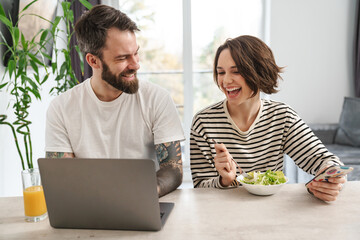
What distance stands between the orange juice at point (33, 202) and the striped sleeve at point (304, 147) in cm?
107

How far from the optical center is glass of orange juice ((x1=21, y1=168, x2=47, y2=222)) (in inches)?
41.2

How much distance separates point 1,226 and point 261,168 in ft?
3.54

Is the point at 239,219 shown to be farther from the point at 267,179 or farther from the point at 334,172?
the point at 334,172

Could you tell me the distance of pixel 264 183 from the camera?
3.95ft

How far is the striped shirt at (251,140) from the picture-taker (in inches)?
60.2

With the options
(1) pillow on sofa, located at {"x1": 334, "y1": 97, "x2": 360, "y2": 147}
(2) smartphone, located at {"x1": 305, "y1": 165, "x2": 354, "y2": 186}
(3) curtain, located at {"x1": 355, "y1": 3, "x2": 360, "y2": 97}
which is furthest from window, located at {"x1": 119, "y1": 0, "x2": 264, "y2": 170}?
(2) smartphone, located at {"x1": 305, "y1": 165, "x2": 354, "y2": 186}

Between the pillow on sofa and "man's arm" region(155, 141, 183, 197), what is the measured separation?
2.50 metres

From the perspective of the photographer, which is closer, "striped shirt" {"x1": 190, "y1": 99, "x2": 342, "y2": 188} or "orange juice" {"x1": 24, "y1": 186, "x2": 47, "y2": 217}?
"orange juice" {"x1": 24, "y1": 186, "x2": 47, "y2": 217}

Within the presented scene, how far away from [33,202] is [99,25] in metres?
0.80

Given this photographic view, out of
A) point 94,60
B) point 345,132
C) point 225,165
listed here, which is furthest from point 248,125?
point 345,132

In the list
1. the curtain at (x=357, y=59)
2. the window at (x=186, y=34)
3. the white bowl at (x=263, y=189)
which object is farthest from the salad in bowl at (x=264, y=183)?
the curtain at (x=357, y=59)

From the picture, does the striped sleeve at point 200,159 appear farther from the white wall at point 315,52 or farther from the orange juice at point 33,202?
the white wall at point 315,52

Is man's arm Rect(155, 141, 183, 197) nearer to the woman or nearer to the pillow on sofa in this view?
the woman

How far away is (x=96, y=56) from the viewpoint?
5.04 ft
